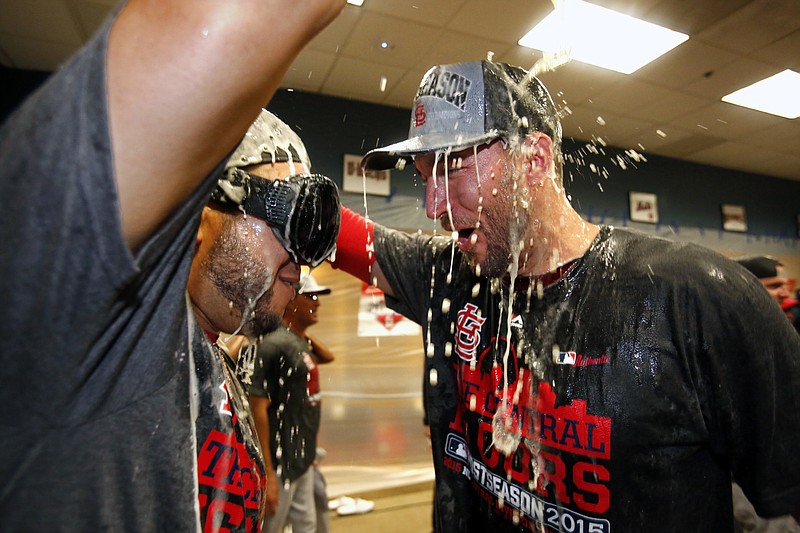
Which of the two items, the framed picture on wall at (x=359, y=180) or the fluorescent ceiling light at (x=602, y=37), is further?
the framed picture on wall at (x=359, y=180)

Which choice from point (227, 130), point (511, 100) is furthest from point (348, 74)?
point (227, 130)

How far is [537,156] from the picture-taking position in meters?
1.54

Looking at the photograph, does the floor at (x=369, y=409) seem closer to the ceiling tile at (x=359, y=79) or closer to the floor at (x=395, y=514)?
the floor at (x=395, y=514)

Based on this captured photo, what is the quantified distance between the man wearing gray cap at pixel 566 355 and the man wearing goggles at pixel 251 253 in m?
0.38

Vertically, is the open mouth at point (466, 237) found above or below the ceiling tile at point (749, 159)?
below

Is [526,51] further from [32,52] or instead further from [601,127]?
[32,52]

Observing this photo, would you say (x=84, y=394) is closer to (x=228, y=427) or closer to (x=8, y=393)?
Result: (x=8, y=393)

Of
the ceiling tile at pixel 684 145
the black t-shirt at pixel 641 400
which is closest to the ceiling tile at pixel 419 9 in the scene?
the black t-shirt at pixel 641 400

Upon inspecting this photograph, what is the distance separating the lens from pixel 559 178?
162 centimetres

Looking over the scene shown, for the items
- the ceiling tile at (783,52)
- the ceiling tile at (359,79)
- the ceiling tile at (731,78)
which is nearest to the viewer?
the ceiling tile at (783,52)

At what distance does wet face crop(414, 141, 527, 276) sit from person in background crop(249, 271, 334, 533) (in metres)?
1.62

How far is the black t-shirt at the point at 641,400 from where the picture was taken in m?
1.21

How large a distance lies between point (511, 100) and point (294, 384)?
2.50 m

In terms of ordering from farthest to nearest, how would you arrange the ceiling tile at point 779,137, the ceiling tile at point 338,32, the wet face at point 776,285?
the ceiling tile at point 779,137, the wet face at point 776,285, the ceiling tile at point 338,32
